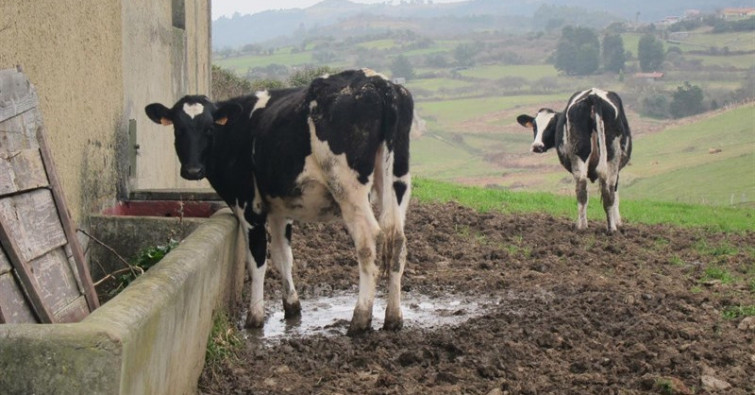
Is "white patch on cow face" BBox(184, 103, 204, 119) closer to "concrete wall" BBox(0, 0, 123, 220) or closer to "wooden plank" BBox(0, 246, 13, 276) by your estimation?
"concrete wall" BBox(0, 0, 123, 220)

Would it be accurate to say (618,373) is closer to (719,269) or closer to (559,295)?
(559,295)

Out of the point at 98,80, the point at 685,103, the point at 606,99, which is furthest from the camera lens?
the point at 685,103

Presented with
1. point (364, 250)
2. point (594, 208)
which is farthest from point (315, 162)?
point (594, 208)

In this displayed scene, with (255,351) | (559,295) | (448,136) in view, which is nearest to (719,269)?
(559,295)

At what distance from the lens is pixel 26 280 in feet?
17.2

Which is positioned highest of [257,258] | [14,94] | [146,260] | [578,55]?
[14,94]

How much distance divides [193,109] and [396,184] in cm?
203

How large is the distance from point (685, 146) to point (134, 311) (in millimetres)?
45080

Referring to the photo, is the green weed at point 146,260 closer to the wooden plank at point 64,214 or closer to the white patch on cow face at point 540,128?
the wooden plank at point 64,214

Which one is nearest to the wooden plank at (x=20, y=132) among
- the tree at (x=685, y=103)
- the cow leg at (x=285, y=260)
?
the cow leg at (x=285, y=260)

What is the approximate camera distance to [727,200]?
27.8 meters

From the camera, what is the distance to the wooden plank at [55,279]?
5.70 m

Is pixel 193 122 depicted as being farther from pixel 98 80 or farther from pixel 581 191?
pixel 581 191

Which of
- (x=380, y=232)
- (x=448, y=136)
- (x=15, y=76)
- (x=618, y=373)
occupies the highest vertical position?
(x=15, y=76)
